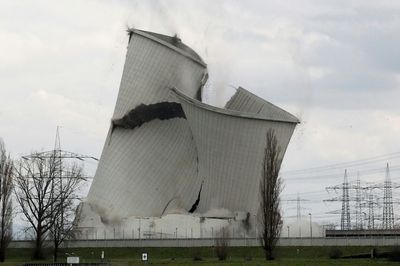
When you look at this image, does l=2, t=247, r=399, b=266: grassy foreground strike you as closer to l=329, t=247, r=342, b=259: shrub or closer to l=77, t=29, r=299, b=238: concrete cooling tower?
l=329, t=247, r=342, b=259: shrub

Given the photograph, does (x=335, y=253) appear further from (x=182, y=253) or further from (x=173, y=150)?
(x=173, y=150)

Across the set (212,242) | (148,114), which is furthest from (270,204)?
(148,114)

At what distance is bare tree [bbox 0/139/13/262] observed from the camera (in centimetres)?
4457

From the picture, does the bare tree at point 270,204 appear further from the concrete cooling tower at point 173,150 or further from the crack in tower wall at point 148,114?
the crack in tower wall at point 148,114

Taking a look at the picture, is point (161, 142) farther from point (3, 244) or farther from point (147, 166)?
point (3, 244)

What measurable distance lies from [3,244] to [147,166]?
2615 centimetres

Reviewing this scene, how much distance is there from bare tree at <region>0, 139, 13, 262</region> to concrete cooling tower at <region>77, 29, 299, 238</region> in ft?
59.1

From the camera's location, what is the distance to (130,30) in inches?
2707

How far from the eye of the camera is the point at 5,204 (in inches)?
1826

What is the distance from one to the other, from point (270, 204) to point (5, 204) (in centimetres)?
1487

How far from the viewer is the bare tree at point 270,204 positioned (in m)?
43.3

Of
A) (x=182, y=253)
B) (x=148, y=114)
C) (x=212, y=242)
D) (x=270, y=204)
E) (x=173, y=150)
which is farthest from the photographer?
(x=173, y=150)

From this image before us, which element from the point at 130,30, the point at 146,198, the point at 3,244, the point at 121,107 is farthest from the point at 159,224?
the point at 3,244

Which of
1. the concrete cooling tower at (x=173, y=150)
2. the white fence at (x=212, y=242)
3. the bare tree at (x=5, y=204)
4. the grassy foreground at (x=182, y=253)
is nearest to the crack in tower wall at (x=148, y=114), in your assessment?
the concrete cooling tower at (x=173, y=150)
